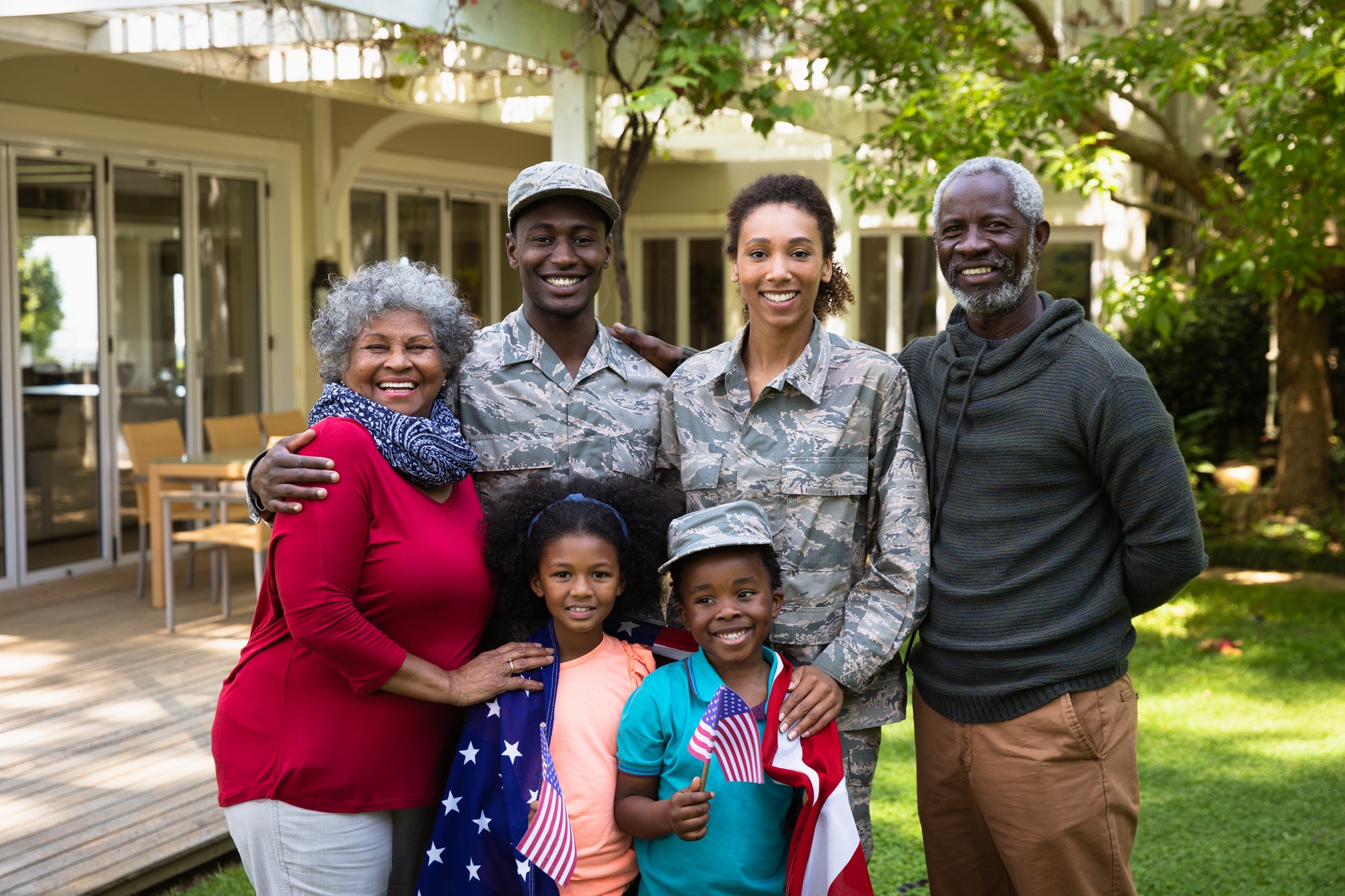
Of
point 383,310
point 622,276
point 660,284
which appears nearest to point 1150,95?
point 622,276

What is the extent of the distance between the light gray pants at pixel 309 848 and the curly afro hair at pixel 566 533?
0.43 metres

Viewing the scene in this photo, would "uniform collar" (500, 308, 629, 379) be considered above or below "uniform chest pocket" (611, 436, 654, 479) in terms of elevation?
above

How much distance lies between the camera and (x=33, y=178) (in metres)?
7.12

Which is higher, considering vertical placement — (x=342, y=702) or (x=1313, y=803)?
(x=342, y=702)

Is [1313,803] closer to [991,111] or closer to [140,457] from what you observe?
[991,111]

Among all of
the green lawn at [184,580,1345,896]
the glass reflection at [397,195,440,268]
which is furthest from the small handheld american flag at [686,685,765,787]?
the glass reflection at [397,195,440,268]

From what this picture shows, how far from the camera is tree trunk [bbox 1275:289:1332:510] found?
8438mm

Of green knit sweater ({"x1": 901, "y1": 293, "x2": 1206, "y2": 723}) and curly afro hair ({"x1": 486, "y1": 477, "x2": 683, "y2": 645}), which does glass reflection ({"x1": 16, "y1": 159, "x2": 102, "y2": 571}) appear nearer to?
curly afro hair ({"x1": 486, "y1": 477, "x2": 683, "y2": 645})

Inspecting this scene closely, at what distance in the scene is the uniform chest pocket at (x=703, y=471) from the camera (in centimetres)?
241

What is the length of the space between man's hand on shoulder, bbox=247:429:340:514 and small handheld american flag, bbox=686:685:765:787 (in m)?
0.77

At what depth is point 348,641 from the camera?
2.06m

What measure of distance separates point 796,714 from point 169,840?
2.38 metres

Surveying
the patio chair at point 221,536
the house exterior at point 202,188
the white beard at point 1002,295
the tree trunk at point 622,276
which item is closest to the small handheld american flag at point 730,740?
the white beard at point 1002,295

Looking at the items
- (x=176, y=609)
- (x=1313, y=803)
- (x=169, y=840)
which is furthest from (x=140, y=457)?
(x=1313, y=803)
